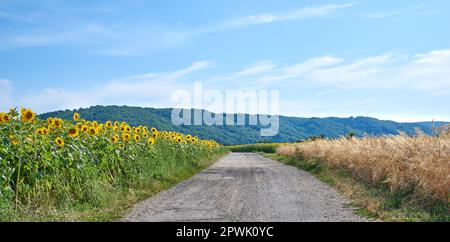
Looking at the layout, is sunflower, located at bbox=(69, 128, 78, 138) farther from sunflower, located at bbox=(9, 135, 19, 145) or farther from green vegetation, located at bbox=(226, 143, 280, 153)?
green vegetation, located at bbox=(226, 143, 280, 153)

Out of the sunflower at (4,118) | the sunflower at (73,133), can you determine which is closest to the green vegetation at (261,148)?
the sunflower at (73,133)

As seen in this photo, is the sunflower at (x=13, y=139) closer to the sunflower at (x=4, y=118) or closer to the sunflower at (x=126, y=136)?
the sunflower at (x=4, y=118)

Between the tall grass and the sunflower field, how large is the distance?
734 cm

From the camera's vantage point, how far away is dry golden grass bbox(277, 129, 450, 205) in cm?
1161

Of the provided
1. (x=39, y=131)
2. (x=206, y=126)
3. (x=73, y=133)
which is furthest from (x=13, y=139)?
(x=206, y=126)

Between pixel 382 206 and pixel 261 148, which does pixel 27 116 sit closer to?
pixel 382 206

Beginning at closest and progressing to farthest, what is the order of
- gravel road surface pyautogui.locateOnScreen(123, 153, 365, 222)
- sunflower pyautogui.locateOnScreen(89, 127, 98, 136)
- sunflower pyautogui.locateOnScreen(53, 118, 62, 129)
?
gravel road surface pyautogui.locateOnScreen(123, 153, 365, 222), sunflower pyautogui.locateOnScreen(53, 118, 62, 129), sunflower pyautogui.locateOnScreen(89, 127, 98, 136)

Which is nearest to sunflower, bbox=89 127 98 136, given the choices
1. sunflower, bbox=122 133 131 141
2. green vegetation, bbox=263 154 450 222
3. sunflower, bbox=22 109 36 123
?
sunflower, bbox=122 133 131 141

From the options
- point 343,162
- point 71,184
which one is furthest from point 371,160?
point 71,184

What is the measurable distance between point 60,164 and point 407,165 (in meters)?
9.19

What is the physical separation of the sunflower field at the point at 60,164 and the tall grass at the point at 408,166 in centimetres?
734
